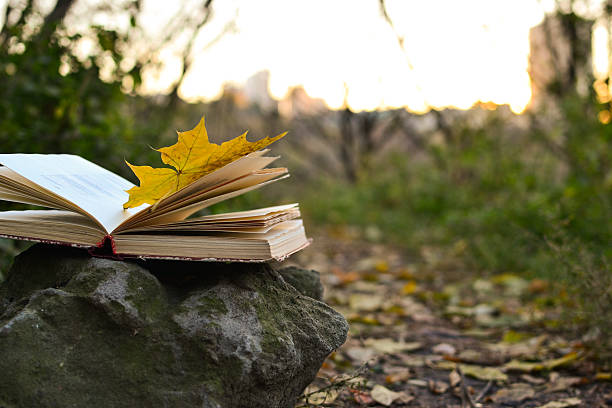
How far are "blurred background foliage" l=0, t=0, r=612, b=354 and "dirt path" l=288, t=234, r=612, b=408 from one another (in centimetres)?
23

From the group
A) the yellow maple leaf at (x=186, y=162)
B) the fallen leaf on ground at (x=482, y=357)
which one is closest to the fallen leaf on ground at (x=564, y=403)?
the fallen leaf on ground at (x=482, y=357)

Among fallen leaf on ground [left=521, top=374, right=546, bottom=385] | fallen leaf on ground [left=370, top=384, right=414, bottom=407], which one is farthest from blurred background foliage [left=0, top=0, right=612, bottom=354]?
fallen leaf on ground [left=370, top=384, right=414, bottom=407]

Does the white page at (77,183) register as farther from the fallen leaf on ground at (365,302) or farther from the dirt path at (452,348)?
the fallen leaf on ground at (365,302)

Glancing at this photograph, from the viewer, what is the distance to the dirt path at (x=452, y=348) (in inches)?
75.4

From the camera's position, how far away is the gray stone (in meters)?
1.74

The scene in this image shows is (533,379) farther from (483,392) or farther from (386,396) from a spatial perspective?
(386,396)

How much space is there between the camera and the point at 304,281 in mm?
1765

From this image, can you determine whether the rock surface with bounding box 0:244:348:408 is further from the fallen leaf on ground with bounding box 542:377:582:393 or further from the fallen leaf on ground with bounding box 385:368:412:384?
the fallen leaf on ground with bounding box 542:377:582:393

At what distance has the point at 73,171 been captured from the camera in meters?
1.51

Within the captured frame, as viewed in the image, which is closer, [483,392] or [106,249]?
[106,249]

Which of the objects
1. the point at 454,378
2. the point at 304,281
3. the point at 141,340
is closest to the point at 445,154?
the point at 454,378

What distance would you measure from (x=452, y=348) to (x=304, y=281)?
1148 millimetres

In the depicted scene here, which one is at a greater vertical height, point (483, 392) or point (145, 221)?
point (145, 221)

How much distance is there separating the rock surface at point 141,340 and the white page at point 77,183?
125 mm
